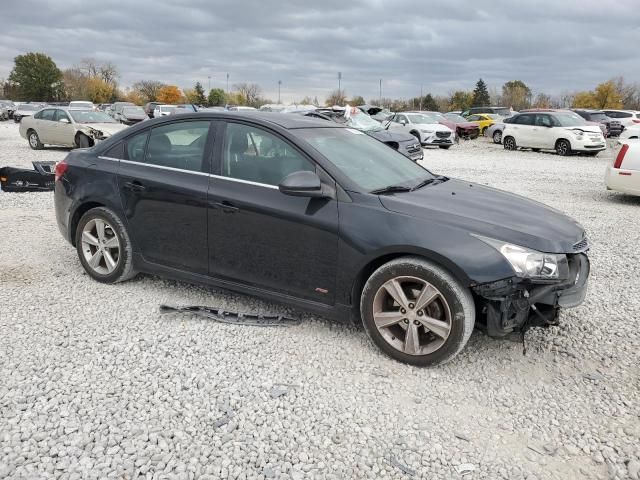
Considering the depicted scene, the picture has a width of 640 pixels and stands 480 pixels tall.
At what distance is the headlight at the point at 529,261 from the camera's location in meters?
3.26

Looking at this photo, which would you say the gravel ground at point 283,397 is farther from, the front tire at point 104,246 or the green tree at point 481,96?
the green tree at point 481,96

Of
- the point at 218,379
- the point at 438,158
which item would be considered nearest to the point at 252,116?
the point at 218,379

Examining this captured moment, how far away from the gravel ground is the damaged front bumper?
1.19 ft

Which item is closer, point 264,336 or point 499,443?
point 499,443

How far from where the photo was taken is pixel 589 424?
297 cm

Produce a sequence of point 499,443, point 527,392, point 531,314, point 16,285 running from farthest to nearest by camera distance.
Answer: point 16,285, point 531,314, point 527,392, point 499,443

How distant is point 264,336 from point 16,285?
2.58 meters

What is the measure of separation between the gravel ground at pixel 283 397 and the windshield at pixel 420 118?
63.5ft

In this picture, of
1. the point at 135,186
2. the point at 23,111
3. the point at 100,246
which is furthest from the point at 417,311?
the point at 23,111

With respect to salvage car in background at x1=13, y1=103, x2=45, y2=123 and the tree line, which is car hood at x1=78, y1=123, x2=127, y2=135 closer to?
salvage car in background at x1=13, y1=103, x2=45, y2=123

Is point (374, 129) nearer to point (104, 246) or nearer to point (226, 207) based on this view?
point (104, 246)

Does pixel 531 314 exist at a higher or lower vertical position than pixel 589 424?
higher

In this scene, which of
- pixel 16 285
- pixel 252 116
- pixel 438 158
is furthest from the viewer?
pixel 438 158

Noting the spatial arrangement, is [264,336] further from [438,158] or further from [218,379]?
[438,158]
